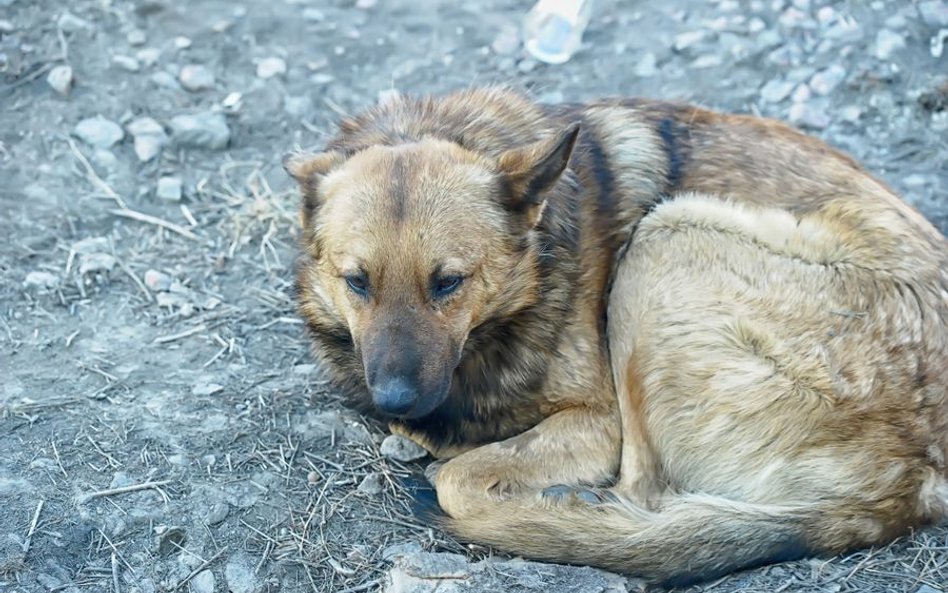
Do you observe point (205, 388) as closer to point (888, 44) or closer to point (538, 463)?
point (538, 463)

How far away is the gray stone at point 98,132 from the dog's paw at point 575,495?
11.7ft

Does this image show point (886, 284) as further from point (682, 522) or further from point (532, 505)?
point (532, 505)

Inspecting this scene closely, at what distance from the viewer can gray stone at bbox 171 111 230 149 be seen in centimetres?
627

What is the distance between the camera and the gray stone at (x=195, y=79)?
6613mm

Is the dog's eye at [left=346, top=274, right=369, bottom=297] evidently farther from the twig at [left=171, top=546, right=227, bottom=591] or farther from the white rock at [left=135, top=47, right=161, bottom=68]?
the white rock at [left=135, top=47, right=161, bottom=68]

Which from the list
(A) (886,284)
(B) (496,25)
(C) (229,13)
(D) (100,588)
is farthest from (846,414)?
(C) (229,13)

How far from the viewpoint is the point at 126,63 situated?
21.8 feet

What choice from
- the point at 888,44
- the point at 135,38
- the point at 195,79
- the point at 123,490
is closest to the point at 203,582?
the point at 123,490

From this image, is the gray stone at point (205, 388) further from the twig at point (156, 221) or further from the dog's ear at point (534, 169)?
the dog's ear at point (534, 169)

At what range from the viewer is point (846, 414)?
3.80 metres

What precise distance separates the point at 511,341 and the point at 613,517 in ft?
2.83

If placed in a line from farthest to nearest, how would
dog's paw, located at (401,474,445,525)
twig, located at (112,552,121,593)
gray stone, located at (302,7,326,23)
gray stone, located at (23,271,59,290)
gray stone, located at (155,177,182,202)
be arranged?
gray stone, located at (302,7,326,23) < gray stone, located at (155,177,182,202) < gray stone, located at (23,271,59,290) < dog's paw, located at (401,474,445,525) < twig, located at (112,552,121,593)

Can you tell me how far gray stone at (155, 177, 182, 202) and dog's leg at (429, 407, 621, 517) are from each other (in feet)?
8.46

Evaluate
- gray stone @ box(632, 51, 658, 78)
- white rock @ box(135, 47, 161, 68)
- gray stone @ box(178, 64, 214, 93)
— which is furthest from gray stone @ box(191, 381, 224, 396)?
gray stone @ box(632, 51, 658, 78)
